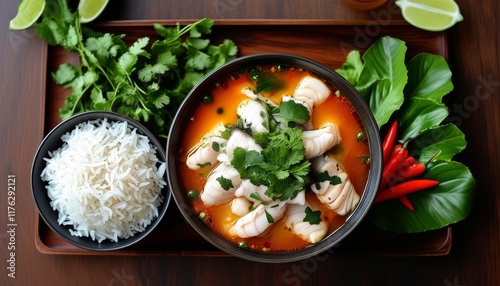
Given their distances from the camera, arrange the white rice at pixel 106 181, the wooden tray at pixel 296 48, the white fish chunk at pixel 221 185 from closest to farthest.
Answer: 1. the white fish chunk at pixel 221 185
2. the white rice at pixel 106 181
3. the wooden tray at pixel 296 48

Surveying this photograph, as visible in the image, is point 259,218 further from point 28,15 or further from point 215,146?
point 28,15

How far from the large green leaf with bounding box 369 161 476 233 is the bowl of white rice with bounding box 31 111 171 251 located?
93 centimetres

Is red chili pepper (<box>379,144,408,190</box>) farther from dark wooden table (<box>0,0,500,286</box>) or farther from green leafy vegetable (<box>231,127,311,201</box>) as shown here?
green leafy vegetable (<box>231,127,311,201</box>)

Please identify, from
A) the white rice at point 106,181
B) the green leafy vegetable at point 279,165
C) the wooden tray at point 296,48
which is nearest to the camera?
the green leafy vegetable at point 279,165

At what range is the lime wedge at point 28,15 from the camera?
2.36 metres

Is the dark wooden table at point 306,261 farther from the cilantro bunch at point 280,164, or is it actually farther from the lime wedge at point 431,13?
the cilantro bunch at point 280,164

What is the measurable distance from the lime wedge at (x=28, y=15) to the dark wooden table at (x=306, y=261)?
0.39 ft

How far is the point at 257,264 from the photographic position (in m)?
2.39

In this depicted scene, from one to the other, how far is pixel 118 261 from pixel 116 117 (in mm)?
666

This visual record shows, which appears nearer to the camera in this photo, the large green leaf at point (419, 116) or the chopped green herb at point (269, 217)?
the chopped green herb at point (269, 217)

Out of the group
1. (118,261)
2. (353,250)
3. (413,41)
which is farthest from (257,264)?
(413,41)

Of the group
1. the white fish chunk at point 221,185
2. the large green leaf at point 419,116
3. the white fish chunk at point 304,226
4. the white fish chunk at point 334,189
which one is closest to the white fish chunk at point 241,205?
the white fish chunk at point 221,185

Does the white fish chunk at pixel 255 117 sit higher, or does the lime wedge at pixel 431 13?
the lime wedge at pixel 431 13

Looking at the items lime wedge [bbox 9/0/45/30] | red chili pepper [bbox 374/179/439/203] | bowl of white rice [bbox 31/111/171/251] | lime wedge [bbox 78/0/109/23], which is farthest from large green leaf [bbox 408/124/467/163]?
lime wedge [bbox 9/0/45/30]
